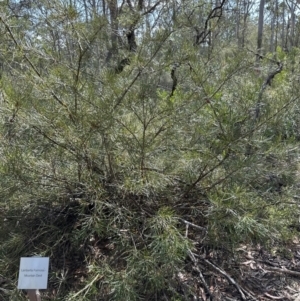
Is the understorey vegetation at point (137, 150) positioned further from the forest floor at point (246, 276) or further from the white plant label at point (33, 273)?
the white plant label at point (33, 273)

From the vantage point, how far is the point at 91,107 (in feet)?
7.74

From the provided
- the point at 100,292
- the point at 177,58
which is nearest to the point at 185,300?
the point at 100,292

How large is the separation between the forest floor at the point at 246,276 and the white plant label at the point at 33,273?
0.86 meters

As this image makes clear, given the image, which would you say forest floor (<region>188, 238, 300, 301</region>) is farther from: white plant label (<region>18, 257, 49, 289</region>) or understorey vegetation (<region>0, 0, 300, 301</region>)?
white plant label (<region>18, 257, 49, 289</region>)

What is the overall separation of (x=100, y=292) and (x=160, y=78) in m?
1.39

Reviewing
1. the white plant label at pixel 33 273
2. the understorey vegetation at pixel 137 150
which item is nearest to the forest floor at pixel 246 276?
the understorey vegetation at pixel 137 150

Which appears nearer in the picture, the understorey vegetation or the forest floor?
the understorey vegetation

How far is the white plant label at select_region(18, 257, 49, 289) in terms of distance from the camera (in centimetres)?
208

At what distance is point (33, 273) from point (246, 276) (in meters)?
1.46

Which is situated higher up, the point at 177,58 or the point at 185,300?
the point at 177,58

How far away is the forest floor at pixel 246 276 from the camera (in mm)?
2496

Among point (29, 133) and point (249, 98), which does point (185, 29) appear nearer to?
point (249, 98)

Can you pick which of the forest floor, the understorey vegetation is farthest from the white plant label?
the forest floor

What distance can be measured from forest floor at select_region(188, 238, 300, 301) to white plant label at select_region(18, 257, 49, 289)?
86 centimetres
